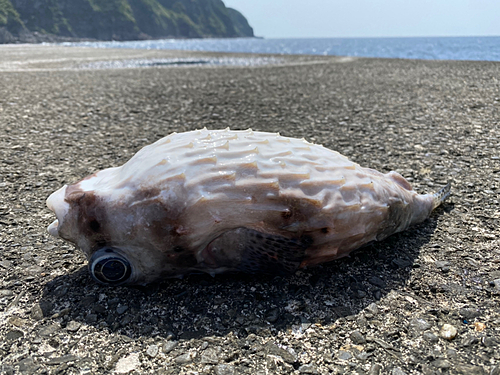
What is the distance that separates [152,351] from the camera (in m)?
2.09

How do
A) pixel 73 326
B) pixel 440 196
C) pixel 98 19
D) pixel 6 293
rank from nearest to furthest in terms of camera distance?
pixel 73 326, pixel 6 293, pixel 440 196, pixel 98 19

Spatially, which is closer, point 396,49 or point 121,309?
point 121,309

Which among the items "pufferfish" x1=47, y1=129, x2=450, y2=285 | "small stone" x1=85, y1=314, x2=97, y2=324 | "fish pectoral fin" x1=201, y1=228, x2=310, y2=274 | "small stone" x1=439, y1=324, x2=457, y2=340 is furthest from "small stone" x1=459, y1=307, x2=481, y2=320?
"small stone" x1=85, y1=314, x2=97, y2=324

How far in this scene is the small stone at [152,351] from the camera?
2070mm

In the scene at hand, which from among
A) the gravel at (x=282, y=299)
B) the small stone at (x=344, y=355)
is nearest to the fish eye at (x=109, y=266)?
the gravel at (x=282, y=299)

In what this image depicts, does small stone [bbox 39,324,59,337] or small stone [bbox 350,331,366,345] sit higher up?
small stone [bbox 350,331,366,345]

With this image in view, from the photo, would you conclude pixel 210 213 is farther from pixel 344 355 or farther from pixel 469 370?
pixel 469 370

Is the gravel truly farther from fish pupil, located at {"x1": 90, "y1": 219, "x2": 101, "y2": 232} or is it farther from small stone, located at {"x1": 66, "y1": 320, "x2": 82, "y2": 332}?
fish pupil, located at {"x1": 90, "y1": 219, "x2": 101, "y2": 232}

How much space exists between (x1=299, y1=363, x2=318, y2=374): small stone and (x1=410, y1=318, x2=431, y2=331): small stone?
693mm

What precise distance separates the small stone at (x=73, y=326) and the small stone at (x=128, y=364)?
16.1 inches

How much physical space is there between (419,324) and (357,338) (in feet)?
1.35

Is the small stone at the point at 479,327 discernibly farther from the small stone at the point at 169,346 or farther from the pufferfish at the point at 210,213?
the small stone at the point at 169,346

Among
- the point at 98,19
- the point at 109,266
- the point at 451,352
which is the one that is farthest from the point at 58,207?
the point at 98,19

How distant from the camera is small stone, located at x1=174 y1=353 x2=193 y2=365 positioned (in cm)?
203
